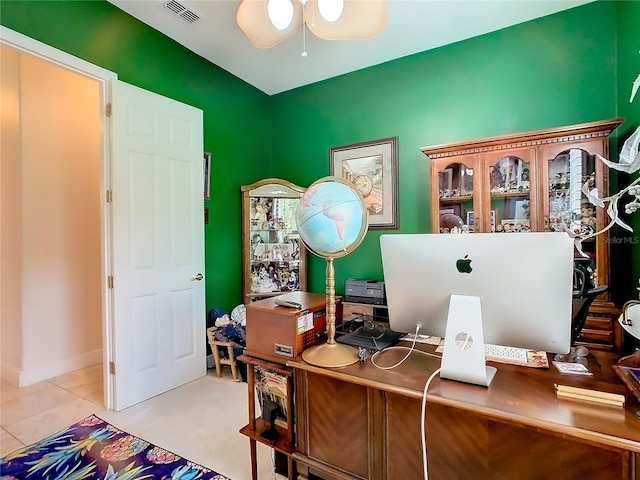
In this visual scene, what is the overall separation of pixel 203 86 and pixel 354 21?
186 centimetres

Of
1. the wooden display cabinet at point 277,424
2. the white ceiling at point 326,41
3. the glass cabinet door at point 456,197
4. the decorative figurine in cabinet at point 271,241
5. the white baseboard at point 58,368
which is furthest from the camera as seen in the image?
the decorative figurine in cabinet at point 271,241

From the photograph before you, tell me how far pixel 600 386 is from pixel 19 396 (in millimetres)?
3786

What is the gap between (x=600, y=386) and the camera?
3.56ft

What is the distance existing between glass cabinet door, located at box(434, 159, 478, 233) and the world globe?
5.49ft

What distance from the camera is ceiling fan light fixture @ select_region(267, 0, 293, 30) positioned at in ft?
6.24

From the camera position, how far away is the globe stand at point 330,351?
1330 millimetres

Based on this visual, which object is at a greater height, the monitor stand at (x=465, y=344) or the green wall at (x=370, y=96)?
the green wall at (x=370, y=96)

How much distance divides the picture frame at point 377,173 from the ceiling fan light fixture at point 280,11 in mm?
1705

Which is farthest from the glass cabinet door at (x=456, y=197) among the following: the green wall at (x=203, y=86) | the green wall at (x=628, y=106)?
the green wall at (x=203, y=86)

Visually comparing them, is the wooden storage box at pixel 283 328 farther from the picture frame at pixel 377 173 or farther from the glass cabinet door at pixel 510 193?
the picture frame at pixel 377 173

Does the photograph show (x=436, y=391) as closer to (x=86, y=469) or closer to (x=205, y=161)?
(x=86, y=469)

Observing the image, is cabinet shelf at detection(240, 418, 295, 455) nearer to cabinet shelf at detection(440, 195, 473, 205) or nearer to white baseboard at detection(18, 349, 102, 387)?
cabinet shelf at detection(440, 195, 473, 205)

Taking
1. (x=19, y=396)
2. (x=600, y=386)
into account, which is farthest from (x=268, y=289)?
(x=600, y=386)

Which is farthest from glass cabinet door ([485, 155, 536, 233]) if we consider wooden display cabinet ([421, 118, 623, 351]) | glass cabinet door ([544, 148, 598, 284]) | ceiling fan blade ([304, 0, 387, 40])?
ceiling fan blade ([304, 0, 387, 40])
